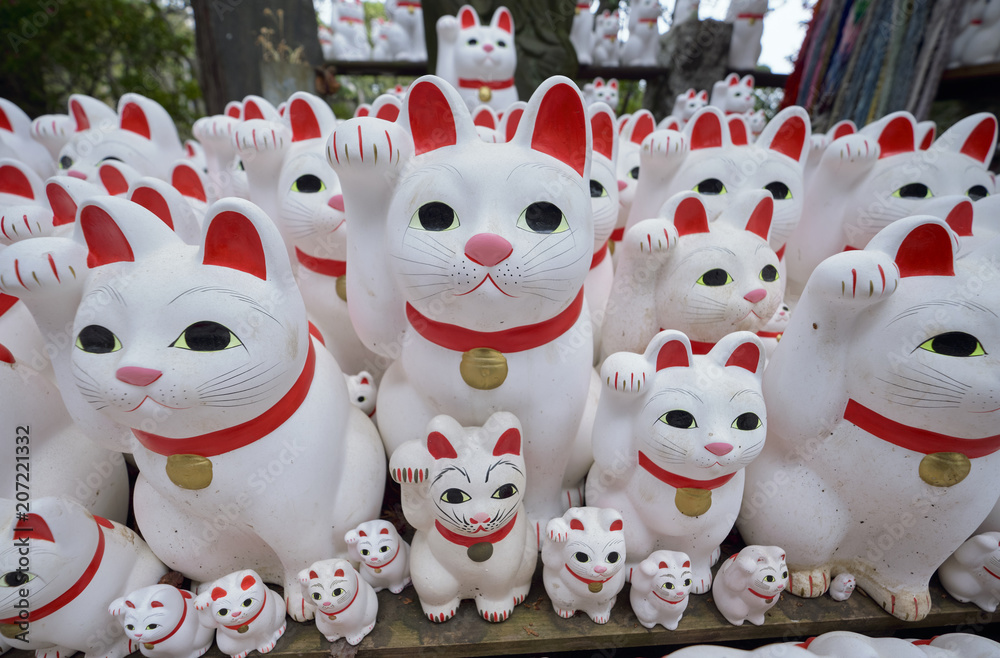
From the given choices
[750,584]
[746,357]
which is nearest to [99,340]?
[746,357]

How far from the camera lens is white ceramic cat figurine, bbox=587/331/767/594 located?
3.74 ft

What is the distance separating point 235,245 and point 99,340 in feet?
1.00

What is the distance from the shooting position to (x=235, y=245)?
1.03 m

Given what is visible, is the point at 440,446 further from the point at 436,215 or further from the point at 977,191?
the point at 977,191

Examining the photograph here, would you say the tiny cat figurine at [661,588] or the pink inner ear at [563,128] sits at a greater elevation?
the pink inner ear at [563,128]

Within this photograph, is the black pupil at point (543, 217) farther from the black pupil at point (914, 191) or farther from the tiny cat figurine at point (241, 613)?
the black pupil at point (914, 191)

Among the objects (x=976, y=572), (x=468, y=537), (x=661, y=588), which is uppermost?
(x=468, y=537)

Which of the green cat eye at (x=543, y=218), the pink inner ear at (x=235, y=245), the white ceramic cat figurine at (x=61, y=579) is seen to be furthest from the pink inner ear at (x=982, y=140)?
the white ceramic cat figurine at (x=61, y=579)

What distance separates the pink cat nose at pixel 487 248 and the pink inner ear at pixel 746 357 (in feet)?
2.02

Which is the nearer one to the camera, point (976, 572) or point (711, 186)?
point (976, 572)

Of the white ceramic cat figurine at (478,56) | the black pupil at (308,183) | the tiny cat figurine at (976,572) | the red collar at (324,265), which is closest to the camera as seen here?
the tiny cat figurine at (976,572)

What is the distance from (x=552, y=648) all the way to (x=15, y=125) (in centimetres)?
316

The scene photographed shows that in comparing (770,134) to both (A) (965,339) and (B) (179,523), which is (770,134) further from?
(B) (179,523)

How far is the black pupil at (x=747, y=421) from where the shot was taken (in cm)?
115
